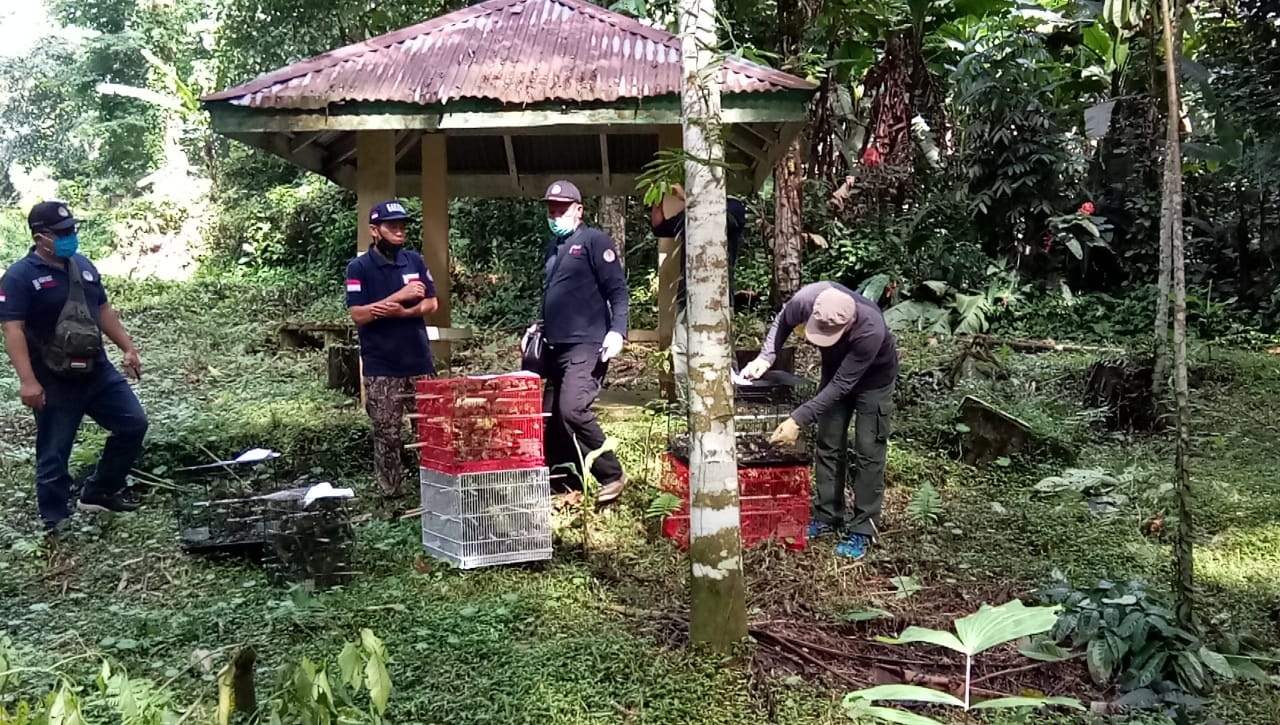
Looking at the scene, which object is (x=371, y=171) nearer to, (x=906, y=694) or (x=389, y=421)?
(x=389, y=421)

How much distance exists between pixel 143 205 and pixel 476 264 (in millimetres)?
9189

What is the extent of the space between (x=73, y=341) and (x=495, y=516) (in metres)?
2.65

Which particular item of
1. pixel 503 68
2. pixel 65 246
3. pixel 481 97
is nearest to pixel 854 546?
pixel 481 97

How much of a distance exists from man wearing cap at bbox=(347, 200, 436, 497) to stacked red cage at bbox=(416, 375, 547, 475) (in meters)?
0.88

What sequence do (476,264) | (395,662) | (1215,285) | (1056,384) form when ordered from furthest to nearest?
(476,264) → (1215,285) → (1056,384) → (395,662)

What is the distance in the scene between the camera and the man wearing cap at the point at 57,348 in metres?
5.43

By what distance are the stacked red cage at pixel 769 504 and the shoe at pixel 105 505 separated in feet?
11.5

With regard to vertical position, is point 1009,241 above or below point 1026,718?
above

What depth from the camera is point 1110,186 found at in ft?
46.0

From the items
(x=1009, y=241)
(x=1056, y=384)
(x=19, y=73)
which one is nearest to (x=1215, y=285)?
(x=1009, y=241)

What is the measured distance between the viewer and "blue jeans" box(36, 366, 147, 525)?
221 inches

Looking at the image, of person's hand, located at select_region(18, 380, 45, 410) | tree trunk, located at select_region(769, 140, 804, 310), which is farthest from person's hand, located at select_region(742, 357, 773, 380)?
tree trunk, located at select_region(769, 140, 804, 310)

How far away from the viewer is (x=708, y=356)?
3.71 meters

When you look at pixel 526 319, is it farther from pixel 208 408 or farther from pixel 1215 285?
pixel 1215 285
